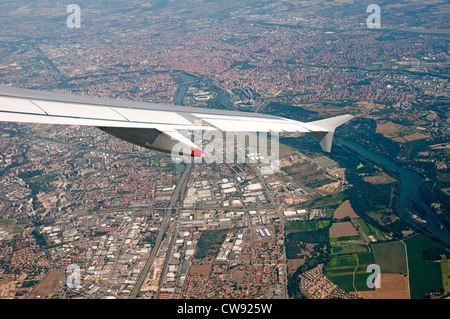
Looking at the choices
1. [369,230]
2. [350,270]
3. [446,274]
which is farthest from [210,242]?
[446,274]

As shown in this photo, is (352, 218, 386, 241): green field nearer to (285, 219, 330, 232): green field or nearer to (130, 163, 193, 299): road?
(285, 219, 330, 232): green field

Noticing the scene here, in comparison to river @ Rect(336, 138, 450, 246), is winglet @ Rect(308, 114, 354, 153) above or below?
above

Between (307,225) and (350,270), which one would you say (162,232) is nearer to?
(307,225)

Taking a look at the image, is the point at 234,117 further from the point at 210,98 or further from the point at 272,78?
the point at 272,78

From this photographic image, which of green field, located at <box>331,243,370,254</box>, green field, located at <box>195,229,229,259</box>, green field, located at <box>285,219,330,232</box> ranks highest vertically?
green field, located at <box>195,229,229,259</box>

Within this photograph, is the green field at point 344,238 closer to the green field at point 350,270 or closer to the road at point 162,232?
the green field at point 350,270

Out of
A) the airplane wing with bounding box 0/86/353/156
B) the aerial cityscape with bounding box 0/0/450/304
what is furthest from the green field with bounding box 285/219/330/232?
the airplane wing with bounding box 0/86/353/156

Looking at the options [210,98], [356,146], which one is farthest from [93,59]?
[356,146]
